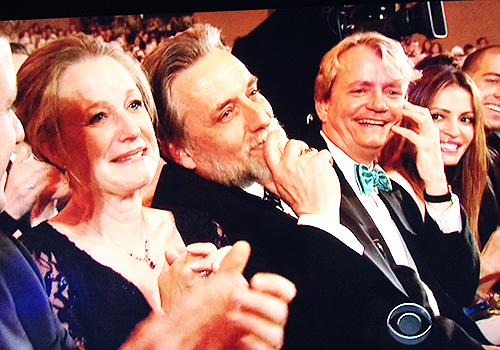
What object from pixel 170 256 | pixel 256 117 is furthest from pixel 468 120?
pixel 170 256

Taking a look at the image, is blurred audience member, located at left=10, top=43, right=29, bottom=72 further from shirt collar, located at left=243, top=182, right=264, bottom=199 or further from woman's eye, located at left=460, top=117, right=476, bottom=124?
woman's eye, located at left=460, top=117, right=476, bottom=124

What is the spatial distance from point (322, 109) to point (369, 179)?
0.34 metres

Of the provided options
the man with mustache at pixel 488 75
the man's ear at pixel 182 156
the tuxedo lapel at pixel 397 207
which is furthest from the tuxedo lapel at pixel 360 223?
the man with mustache at pixel 488 75

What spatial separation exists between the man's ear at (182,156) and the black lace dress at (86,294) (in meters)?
0.46

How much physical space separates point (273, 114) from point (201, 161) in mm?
337

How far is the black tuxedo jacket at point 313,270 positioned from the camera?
1.65 meters

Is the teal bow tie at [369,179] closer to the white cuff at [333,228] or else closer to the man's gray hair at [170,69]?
the white cuff at [333,228]

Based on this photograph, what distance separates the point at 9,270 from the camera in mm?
1579

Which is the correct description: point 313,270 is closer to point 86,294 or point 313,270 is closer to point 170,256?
point 170,256

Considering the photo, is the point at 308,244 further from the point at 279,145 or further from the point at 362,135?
the point at 362,135

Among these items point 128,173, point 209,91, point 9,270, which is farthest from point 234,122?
point 9,270

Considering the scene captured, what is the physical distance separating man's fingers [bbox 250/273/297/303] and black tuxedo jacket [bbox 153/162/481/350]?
2cm

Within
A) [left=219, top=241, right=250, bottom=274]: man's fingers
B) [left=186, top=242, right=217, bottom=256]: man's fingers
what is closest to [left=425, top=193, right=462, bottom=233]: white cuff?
[left=219, top=241, right=250, bottom=274]: man's fingers

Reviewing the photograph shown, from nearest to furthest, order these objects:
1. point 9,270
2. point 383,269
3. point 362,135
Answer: point 9,270 < point 383,269 < point 362,135
